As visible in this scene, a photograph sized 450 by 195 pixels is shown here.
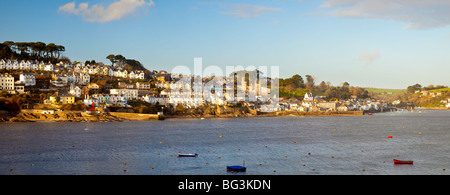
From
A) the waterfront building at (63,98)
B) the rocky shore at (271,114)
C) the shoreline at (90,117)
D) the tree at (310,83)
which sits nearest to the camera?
the shoreline at (90,117)

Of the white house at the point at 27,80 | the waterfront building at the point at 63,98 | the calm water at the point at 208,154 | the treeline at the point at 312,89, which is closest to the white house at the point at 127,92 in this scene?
the waterfront building at the point at 63,98

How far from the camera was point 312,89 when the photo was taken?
490ft

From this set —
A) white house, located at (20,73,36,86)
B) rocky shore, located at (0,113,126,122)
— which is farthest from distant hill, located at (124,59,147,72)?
rocky shore, located at (0,113,126,122)

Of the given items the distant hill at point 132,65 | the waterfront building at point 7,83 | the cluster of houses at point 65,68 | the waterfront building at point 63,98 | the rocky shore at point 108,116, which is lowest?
the rocky shore at point 108,116

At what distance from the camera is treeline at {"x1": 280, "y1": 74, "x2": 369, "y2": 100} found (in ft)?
439

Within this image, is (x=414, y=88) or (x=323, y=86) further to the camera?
(x=414, y=88)

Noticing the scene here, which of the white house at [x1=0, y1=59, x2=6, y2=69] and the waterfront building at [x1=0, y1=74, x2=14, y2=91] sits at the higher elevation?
the white house at [x1=0, y1=59, x2=6, y2=69]

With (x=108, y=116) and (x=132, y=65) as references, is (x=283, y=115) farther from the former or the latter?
(x=132, y=65)

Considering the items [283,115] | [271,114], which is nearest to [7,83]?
[271,114]

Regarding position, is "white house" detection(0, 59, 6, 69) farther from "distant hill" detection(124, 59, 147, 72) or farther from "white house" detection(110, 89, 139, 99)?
"distant hill" detection(124, 59, 147, 72)

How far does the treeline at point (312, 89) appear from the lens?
13373 centimetres

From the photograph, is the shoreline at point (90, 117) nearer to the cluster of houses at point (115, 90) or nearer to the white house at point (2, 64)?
the cluster of houses at point (115, 90)
